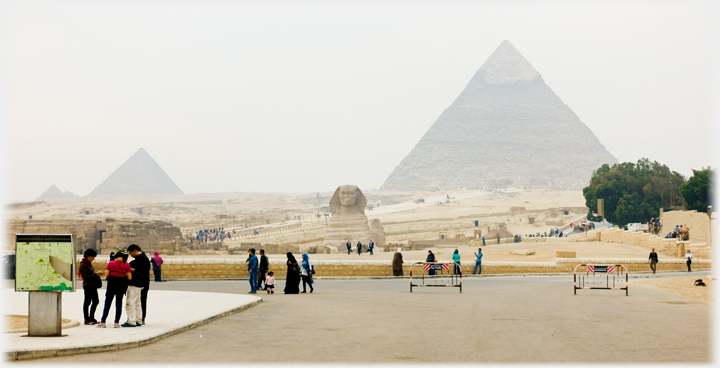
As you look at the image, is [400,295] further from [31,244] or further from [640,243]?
[640,243]

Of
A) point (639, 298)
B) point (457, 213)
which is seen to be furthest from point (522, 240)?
point (457, 213)

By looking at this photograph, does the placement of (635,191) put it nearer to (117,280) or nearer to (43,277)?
(117,280)

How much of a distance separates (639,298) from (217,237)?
125 ft

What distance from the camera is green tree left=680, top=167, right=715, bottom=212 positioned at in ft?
124

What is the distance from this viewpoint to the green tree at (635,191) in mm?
45812

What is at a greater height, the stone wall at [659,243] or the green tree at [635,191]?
the green tree at [635,191]

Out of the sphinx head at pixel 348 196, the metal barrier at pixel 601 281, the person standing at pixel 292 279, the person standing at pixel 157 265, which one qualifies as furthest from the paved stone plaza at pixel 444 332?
the sphinx head at pixel 348 196

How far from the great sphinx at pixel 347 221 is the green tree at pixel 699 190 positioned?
685 inches

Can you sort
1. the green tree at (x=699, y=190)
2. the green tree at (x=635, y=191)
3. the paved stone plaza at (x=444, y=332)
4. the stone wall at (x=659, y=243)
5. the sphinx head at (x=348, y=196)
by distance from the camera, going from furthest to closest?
the green tree at (x=635, y=191), the green tree at (x=699, y=190), the sphinx head at (x=348, y=196), the stone wall at (x=659, y=243), the paved stone plaza at (x=444, y=332)

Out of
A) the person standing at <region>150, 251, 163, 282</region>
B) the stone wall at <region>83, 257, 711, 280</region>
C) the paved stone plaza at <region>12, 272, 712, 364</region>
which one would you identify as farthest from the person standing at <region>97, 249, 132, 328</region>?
the stone wall at <region>83, 257, 711, 280</region>

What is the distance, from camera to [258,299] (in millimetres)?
10969

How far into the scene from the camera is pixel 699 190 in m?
37.9

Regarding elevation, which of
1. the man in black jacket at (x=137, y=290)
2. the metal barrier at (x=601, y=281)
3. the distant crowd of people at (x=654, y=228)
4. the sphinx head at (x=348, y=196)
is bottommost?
the metal barrier at (x=601, y=281)

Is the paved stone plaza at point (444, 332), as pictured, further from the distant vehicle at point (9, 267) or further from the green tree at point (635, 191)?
the green tree at point (635, 191)
